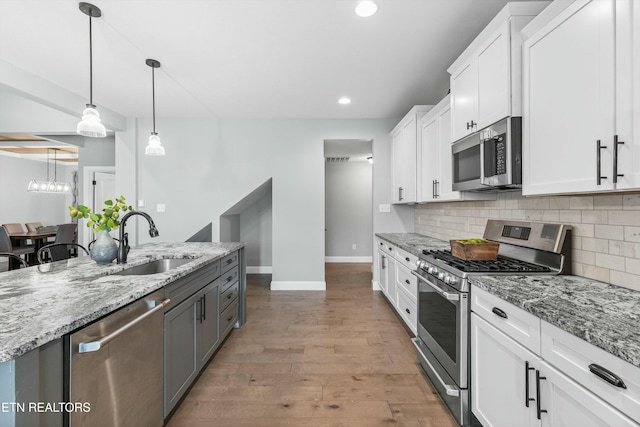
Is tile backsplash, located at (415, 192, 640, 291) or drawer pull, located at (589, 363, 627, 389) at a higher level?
tile backsplash, located at (415, 192, 640, 291)

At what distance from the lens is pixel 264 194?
A: 5262mm

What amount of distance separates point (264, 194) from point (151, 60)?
113 inches

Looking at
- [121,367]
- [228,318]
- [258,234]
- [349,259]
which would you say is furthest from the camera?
[349,259]

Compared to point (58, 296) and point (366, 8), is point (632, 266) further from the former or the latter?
point (58, 296)

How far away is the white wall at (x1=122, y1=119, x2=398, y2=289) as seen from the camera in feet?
14.3

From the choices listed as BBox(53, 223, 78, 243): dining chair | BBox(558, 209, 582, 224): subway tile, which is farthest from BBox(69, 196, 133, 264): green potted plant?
BBox(53, 223, 78, 243): dining chair

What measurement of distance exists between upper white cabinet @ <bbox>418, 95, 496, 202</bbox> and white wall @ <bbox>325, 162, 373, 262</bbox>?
340cm

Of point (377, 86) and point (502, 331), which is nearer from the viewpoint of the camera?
point (502, 331)

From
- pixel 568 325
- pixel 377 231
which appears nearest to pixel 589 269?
pixel 568 325

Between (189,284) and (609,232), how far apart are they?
7.59ft

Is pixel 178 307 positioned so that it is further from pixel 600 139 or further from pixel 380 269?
pixel 380 269

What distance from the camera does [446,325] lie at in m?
1.76

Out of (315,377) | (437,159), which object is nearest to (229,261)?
(315,377)

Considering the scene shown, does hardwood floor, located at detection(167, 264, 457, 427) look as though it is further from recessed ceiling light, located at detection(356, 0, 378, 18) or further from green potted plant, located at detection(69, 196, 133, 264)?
recessed ceiling light, located at detection(356, 0, 378, 18)
